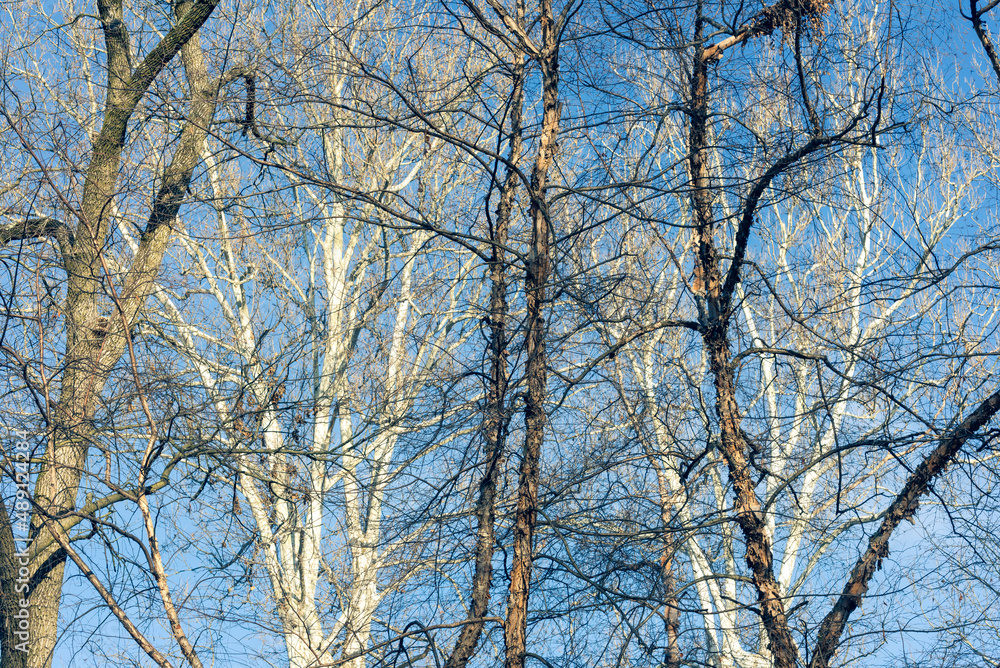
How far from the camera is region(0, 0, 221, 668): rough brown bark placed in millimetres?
5540

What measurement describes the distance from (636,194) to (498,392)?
1889mm

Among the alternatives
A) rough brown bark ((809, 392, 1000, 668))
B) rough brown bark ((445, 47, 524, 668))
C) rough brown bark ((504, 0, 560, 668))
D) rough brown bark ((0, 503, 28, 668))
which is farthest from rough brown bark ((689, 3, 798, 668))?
rough brown bark ((0, 503, 28, 668))

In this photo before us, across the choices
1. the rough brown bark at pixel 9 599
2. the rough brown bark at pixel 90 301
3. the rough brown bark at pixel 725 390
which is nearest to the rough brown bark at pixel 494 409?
the rough brown bark at pixel 725 390

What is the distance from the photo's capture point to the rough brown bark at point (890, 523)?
4.81 m

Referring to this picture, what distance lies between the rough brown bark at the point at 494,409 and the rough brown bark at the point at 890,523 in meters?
2.23

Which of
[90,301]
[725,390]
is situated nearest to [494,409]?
[725,390]

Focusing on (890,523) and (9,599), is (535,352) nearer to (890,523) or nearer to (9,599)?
(890,523)

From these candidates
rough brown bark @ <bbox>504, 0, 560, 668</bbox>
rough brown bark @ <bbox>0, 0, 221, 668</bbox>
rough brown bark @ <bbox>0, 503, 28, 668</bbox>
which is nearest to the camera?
rough brown bark @ <bbox>504, 0, 560, 668</bbox>

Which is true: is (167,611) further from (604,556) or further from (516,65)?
(516,65)

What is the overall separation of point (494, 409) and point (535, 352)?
404mm

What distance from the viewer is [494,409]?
4.25m

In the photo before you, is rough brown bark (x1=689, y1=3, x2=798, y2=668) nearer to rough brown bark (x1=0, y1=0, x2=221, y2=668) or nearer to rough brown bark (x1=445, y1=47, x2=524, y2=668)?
rough brown bark (x1=445, y1=47, x2=524, y2=668)

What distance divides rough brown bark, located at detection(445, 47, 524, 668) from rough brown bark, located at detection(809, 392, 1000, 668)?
7.30ft

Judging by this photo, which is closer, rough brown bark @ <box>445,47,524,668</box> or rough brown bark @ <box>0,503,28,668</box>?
rough brown bark @ <box>445,47,524,668</box>
